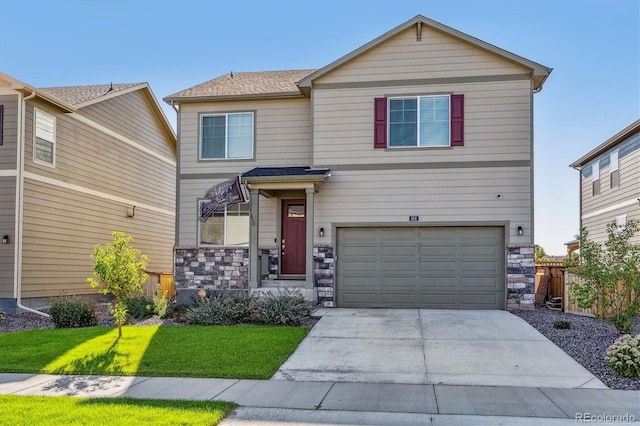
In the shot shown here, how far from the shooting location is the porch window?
14.2 metres

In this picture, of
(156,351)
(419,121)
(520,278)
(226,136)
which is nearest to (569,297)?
(520,278)

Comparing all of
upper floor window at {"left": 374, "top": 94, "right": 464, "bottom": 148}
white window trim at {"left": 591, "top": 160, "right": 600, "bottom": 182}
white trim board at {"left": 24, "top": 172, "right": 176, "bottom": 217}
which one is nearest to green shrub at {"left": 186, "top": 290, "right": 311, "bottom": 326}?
upper floor window at {"left": 374, "top": 94, "right": 464, "bottom": 148}

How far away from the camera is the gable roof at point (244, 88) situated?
14180 millimetres

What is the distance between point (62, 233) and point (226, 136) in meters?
5.37

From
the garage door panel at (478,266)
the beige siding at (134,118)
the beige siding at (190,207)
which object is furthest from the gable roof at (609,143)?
the beige siding at (134,118)

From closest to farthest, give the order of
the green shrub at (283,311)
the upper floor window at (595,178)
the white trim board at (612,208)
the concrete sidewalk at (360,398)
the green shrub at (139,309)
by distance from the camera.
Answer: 1. the concrete sidewalk at (360,398)
2. the green shrub at (283,311)
3. the green shrub at (139,309)
4. the white trim board at (612,208)
5. the upper floor window at (595,178)

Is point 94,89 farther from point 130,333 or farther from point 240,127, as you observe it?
point 130,333

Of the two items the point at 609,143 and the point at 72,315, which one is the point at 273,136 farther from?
the point at 609,143

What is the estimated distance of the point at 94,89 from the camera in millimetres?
17281

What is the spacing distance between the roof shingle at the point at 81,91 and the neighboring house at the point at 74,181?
0.03 metres

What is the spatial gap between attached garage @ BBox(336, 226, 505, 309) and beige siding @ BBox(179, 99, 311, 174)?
2.66m

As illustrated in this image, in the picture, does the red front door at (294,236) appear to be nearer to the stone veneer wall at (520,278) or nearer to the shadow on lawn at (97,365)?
the stone veneer wall at (520,278)

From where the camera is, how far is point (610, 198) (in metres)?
18.9

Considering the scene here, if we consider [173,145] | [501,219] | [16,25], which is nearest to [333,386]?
[501,219]
